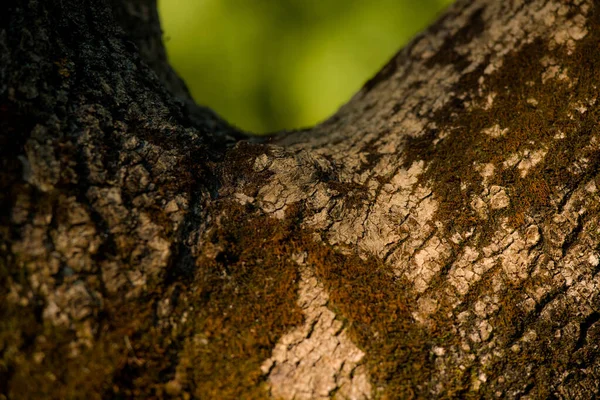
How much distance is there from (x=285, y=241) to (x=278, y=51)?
140 inches

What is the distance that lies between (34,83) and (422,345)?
1.19 metres

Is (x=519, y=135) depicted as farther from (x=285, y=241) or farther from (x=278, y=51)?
(x=278, y=51)

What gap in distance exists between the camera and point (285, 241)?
1123 millimetres

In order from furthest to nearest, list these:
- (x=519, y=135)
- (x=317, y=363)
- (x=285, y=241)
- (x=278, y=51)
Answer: (x=278, y=51) < (x=519, y=135) < (x=285, y=241) < (x=317, y=363)

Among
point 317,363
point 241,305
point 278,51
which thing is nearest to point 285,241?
point 241,305

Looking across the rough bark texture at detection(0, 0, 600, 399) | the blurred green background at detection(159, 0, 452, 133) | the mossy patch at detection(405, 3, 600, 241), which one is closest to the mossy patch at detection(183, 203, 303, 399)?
the rough bark texture at detection(0, 0, 600, 399)

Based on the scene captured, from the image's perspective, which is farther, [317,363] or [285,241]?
[285,241]

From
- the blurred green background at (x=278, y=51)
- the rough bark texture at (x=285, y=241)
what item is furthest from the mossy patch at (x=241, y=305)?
the blurred green background at (x=278, y=51)

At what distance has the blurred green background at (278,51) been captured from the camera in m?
4.21

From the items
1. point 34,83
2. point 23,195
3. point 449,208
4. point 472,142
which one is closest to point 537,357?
point 449,208

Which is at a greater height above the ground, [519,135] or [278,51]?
[278,51]

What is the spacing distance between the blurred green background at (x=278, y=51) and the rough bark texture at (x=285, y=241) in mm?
2946

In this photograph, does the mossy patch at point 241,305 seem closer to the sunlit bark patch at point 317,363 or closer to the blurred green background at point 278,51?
the sunlit bark patch at point 317,363

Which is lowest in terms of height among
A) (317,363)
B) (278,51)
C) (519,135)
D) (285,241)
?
(317,363)
